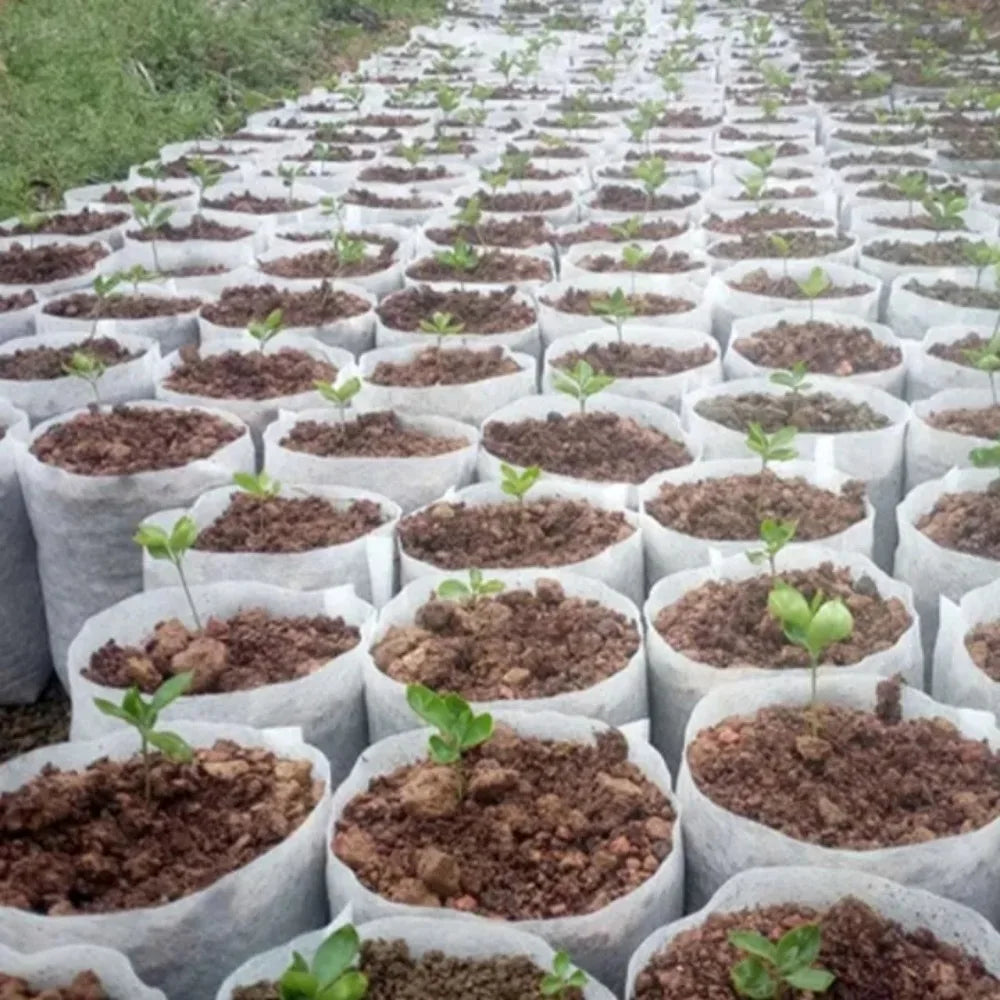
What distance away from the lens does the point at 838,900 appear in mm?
1732

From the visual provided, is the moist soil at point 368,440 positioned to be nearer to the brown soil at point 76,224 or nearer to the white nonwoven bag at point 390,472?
A: the white nonwoven bag at point 390,472

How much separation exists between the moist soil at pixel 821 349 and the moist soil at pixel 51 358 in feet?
5.97

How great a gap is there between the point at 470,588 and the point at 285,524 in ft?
1.77

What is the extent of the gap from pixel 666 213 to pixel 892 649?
3.31 metres

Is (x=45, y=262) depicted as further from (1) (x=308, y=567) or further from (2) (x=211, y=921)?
(2) (x=211, y=921)

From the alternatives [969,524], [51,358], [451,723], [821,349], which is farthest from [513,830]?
[51,358]

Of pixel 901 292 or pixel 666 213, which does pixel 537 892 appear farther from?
pixel 666 213

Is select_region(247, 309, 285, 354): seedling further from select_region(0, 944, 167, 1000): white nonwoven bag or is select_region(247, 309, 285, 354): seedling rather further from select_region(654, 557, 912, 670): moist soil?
select_region(0, 944, 167, 1000): white nonwoven bag

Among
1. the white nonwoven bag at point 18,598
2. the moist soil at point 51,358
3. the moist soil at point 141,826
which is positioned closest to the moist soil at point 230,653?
the moist soil at point 141,826

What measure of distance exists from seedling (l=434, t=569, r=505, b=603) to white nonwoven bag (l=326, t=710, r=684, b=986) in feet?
1.23

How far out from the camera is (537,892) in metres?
1.78

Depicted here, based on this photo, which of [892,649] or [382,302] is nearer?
[892,649]

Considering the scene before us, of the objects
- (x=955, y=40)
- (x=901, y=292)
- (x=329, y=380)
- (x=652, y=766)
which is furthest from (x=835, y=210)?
(x=955, y=40)

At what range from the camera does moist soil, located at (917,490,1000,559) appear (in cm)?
265
